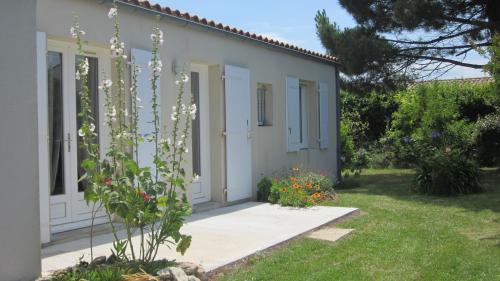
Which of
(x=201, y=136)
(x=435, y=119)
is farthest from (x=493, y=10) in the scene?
(x=201, y=136)

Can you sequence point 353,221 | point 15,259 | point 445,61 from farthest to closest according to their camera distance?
Result: point 445,61
point 353,221
point 15,259

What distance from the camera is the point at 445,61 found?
13.3 meters

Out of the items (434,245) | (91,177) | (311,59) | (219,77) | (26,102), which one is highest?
(311,59)

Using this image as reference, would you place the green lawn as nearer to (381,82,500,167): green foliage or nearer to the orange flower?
the orange flower

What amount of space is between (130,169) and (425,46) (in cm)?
1094

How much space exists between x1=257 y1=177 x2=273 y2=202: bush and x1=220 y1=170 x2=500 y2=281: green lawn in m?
1.26

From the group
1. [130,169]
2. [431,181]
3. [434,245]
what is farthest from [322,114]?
[130,169]

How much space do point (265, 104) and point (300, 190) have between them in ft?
7.27

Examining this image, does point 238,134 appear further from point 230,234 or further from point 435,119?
point 435,119

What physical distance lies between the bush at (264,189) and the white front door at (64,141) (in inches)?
143

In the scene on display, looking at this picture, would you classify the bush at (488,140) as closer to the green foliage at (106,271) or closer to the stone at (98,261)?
the green foliage at (106,271)

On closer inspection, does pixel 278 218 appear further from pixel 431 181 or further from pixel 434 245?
pixel 431 181

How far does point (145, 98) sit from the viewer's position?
7004 mm

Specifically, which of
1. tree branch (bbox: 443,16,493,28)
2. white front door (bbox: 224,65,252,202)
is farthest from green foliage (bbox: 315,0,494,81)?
white front door (bbox: 224,65,252,202)
